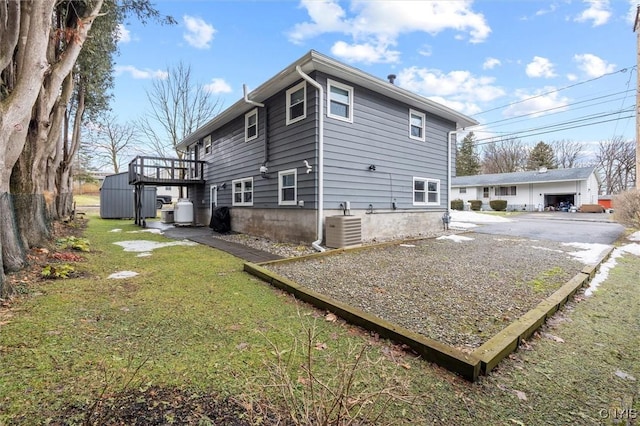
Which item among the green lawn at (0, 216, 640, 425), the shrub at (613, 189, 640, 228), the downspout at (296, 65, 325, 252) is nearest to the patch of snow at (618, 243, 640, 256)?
the shrub at (613, 189, 640, 228)

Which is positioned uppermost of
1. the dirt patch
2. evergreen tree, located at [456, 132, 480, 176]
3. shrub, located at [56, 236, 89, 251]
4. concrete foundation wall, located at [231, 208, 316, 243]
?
evergreen tree, located at [456, 132, 480, 176]

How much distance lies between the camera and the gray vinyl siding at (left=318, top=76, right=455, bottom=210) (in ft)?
25.6

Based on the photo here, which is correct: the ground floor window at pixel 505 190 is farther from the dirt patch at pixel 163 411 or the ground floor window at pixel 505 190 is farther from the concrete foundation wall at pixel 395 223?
the dirt patch at pixel 163 411

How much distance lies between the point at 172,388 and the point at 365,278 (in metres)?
3.31

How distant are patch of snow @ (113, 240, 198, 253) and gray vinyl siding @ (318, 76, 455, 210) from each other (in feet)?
14.6

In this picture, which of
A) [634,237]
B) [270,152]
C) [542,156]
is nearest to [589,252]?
[634,237]

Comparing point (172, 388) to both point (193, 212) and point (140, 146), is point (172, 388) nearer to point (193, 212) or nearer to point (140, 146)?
point (193, 212)

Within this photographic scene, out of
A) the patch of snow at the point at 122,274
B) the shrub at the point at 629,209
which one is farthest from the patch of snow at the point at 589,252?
the patch of snow at the point at 122,274

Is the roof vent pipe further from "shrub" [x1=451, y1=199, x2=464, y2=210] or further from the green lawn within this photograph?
"shrub" [x1=451, y1=199, x2=464, y2=210]

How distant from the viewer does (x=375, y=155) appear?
882 centimetres

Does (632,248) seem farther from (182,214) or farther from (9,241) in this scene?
(182,214)

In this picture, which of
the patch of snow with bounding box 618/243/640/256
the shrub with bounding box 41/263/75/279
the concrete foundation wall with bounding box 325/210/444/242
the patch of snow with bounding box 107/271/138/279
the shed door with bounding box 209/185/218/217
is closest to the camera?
the shrub with bounding box 41/263/75/279

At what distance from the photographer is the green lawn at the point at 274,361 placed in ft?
5.75

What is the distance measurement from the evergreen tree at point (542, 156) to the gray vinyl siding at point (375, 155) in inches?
1295
